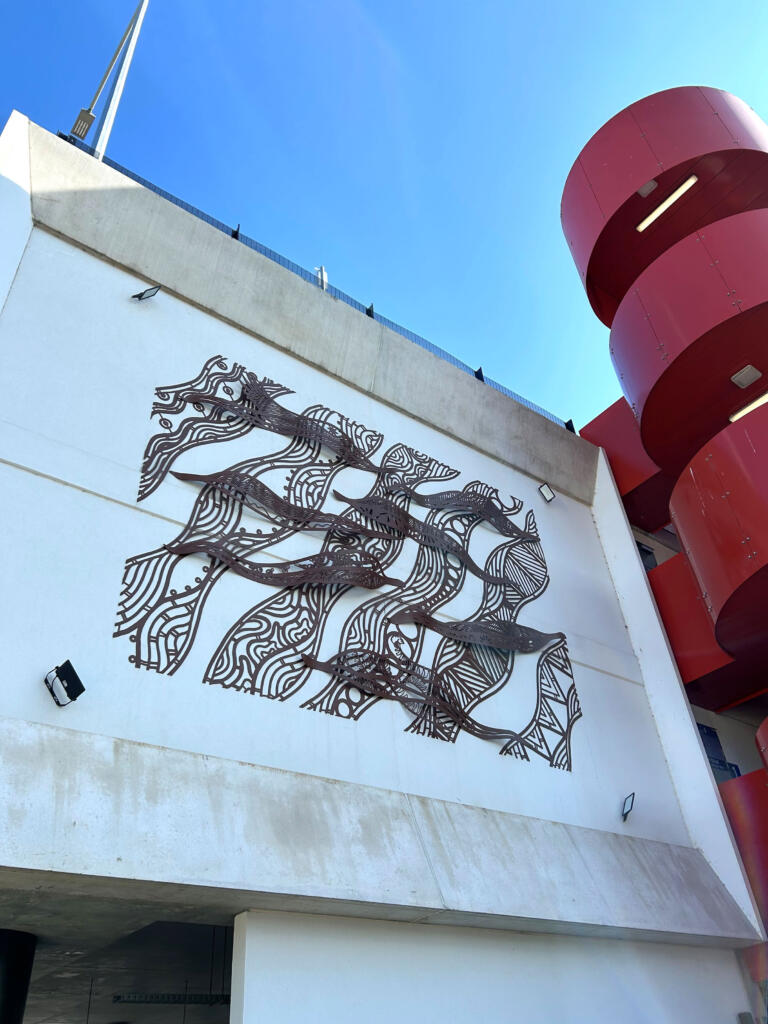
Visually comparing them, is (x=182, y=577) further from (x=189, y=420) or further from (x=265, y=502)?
(x=189, y=420)

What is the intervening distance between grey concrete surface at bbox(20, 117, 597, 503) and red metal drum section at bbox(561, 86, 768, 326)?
2.23 meters

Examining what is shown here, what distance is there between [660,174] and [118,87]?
19.3 ft

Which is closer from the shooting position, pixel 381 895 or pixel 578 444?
pixel 381 895

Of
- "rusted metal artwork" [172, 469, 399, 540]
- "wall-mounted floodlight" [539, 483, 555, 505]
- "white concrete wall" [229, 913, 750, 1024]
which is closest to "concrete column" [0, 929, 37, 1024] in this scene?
"white concrete wall" [229, 913, 750, 1024]

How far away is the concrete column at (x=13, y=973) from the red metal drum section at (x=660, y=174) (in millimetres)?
8472

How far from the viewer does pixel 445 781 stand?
18.3 ft

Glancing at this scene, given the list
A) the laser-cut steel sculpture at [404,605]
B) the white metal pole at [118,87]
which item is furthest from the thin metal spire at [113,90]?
the laser-cut steel sculpture at [404,605]

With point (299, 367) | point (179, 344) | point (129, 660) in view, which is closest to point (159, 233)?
point (179, 344)

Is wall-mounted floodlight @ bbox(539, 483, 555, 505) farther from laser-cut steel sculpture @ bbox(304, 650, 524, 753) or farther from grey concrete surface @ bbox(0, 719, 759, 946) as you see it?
grey concrete surface @ bbox(0, 719, 759, 946)

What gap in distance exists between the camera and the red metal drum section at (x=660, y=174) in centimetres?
827

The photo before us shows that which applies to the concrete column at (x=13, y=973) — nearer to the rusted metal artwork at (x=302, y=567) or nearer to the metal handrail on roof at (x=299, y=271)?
the rusted metal artwork at (x=302, y=567)

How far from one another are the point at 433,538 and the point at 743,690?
161 inches

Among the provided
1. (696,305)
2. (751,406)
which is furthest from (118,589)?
(751,406)

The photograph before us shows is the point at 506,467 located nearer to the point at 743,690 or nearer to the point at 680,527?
the point at 680,527
